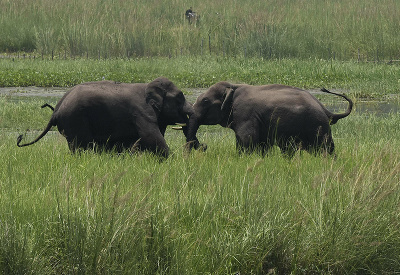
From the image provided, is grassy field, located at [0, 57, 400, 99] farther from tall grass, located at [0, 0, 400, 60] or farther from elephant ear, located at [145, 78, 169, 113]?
elephant ear, located at [145, 78, 169, 113]

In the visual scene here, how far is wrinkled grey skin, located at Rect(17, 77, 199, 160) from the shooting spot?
7.41m

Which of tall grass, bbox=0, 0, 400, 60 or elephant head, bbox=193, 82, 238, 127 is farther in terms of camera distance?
tall grass, bbox=0, 0, 400, 60

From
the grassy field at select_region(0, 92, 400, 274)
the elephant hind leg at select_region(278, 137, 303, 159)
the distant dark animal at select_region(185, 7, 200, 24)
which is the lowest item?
the distant dark animal at select_region(185, 7, 200, 24)

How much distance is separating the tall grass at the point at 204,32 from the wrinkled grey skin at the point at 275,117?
10.4 m

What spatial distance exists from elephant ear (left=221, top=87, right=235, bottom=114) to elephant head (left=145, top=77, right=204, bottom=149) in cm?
30

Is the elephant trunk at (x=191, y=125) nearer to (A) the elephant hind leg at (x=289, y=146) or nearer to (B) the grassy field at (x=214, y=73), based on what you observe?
(A) the elephant hind leg at (x=289, y=146)

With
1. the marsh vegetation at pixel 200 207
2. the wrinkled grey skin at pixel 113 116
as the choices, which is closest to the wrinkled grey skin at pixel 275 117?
the marsh vegetation at pixel 200 207

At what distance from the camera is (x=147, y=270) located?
15.6 ft

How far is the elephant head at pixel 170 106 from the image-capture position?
766 centimetres

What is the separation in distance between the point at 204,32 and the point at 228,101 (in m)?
12.1

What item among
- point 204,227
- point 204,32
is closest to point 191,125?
point 204,227

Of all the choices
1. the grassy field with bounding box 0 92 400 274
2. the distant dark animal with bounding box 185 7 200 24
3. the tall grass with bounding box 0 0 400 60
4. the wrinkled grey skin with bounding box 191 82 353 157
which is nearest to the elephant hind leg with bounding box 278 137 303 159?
the wrinkled grey skin with bounding box 191 82 353 157

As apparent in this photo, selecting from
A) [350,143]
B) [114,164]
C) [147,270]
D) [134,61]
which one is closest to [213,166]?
[114,164]

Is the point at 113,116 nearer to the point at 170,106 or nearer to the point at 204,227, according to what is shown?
the point at 170,106
